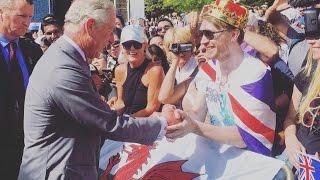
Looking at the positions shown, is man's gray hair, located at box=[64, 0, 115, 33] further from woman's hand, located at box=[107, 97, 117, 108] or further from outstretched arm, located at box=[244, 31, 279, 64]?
woman's hand, located at box=[107, 97, 117, 108]

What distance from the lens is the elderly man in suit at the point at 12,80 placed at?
3549 millimetres

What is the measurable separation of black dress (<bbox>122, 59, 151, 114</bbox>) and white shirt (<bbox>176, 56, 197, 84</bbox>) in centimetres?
36

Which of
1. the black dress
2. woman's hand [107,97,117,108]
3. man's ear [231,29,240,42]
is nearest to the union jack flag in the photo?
man's ear [231,29,240,42]

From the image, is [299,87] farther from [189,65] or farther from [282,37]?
[189,65]

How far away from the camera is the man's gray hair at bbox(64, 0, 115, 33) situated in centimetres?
263

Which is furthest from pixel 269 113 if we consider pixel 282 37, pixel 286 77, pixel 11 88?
pixel 11 88

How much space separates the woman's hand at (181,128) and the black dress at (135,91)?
1676 mm

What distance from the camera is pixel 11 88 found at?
359 centimetres

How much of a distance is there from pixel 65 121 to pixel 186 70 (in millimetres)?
2245

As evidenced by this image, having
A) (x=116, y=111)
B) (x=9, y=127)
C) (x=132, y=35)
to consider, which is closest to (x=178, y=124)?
(x=116, y=111)

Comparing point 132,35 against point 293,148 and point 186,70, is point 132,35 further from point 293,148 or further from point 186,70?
point 293,148

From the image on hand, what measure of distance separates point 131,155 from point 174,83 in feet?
4.09

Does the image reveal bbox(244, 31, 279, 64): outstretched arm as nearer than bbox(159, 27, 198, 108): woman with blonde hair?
Yes

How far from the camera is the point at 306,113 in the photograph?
110 inches
